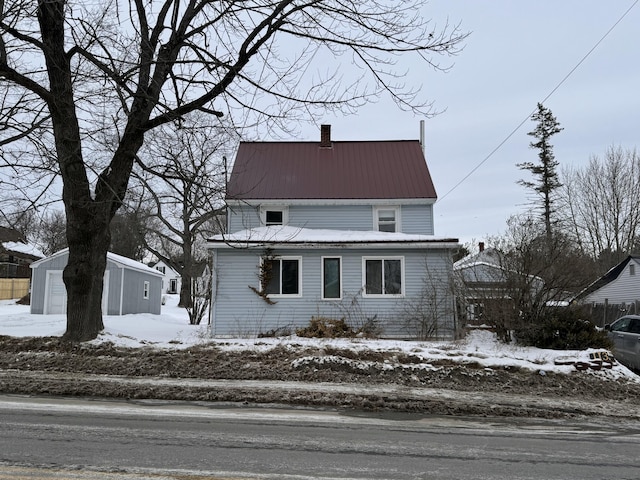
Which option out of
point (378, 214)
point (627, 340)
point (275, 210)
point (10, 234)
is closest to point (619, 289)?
point (378, 214)

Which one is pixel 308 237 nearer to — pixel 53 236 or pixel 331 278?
pixel 331 278

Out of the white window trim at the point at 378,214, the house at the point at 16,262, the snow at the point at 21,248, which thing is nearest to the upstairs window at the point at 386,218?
the white window trim at the point at 378,214

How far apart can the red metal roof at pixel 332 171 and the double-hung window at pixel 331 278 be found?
4423 mm

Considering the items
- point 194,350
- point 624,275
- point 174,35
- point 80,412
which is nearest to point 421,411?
point 80,412

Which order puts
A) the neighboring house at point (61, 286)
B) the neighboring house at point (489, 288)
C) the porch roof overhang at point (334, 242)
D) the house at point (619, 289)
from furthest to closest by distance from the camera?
1. the house at point (619, 289)
2. the neighboring house at point (61, 286)
3. the porch roof overhang at point (334, 242)
4. the neighboring house at point (489, 288)

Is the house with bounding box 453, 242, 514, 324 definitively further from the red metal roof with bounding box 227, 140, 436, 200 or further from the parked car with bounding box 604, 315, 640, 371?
the red metal roof with bounding box 227, 140, 436, 200

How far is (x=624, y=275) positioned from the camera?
32.3 metres

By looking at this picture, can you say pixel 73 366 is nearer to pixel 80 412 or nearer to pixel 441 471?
pixel 80 412

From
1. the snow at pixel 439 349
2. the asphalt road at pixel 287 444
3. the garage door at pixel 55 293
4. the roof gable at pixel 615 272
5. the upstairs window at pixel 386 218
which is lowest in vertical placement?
the asphalt road at pixel 287 444

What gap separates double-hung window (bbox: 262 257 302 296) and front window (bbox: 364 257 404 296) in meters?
2.37

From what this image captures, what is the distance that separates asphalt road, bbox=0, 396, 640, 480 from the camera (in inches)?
187

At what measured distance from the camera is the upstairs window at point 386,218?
21.7 meters

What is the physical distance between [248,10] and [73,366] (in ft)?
27.7

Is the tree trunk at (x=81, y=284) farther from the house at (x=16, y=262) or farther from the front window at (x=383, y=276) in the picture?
the house at (x=16, y=262)
